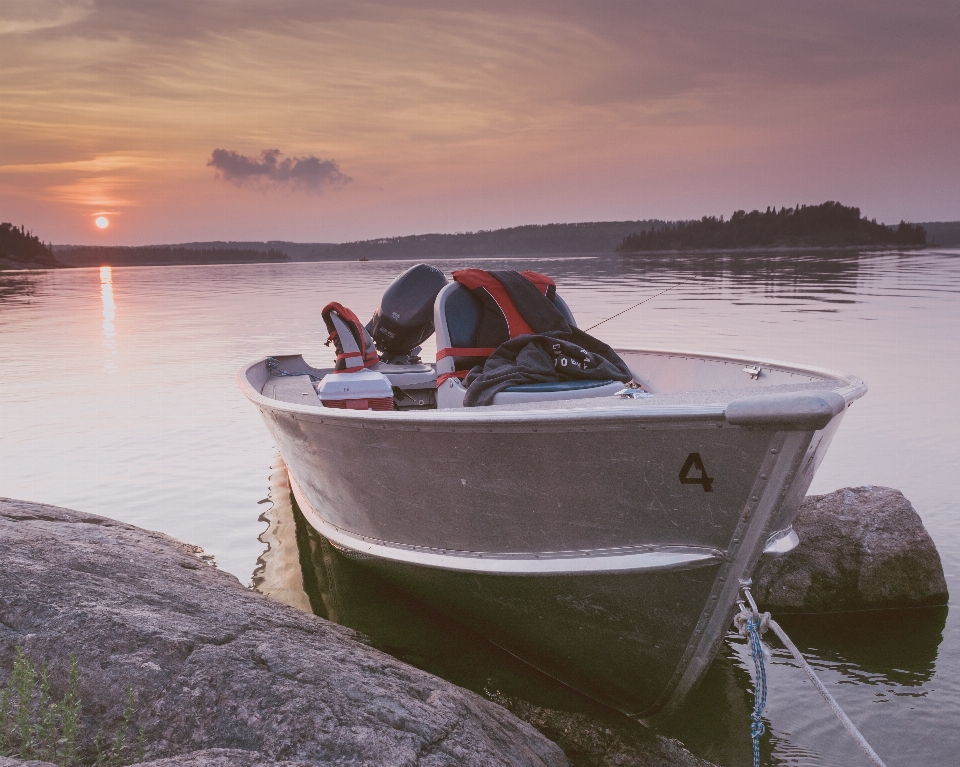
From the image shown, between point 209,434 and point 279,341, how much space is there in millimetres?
11704

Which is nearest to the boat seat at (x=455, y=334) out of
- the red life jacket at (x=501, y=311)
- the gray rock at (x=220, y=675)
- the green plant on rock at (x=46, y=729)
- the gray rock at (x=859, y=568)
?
the red life jacket at (x=501, y=311)

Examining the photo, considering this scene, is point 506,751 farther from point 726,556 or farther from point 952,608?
point 952,608

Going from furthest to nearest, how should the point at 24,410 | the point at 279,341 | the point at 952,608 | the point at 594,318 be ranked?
1. the point at 594,318
2. the point at 279,341
3. the point at 24,410
4. the point at 952,608

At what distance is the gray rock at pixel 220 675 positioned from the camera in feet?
8.77

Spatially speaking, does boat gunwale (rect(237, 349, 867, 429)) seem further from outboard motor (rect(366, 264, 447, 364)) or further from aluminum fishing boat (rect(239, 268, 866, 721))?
outboard motor (rect(366, 264, 447, 364))

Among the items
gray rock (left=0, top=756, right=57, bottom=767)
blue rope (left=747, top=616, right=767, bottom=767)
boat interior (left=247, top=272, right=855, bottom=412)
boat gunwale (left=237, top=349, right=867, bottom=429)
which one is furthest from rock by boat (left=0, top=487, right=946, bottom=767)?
boat interior (left=247, top=272, right=855, bottom=412)

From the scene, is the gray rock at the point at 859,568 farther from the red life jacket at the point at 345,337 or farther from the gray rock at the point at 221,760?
the red life jacket at the point at 345,337

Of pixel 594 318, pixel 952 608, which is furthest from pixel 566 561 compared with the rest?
pixel 594 318

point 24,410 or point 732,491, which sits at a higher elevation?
point 732,491

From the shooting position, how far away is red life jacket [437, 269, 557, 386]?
583 centimetres

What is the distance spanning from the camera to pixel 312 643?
3.48 m

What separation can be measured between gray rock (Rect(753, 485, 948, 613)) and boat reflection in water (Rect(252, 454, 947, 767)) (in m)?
0.11

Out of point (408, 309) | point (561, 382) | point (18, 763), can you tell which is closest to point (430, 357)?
point (408, 309)

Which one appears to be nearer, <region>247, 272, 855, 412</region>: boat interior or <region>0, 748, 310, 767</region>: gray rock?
<region>0, 748, 310, 767</region>: gray rock
